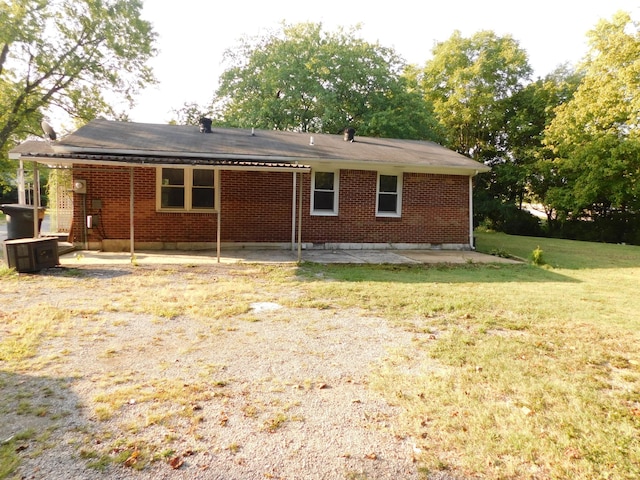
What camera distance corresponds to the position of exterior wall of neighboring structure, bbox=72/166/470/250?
1047 cm

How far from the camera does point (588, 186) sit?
22297 mm

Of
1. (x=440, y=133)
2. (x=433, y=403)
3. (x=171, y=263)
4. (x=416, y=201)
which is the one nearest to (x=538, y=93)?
(x=440, y=133)

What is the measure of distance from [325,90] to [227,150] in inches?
609

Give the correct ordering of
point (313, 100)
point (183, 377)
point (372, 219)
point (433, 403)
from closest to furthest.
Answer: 1. point (433, 403)
2. point (183, 377)
3. point (372, 219)
4. point (313, 100)

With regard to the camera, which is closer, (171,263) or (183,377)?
(183,377)

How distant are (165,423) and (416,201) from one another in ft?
35.2

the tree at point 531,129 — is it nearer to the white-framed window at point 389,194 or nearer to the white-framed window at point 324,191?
the white-framed window at point 389,194

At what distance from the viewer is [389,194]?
12.3 metres

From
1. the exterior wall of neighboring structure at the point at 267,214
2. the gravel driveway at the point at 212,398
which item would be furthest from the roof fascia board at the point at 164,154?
the gravel driveway at the point at 212,398

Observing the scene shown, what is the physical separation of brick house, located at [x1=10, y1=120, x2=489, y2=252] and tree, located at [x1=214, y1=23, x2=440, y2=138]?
11.0m

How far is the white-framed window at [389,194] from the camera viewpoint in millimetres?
12281

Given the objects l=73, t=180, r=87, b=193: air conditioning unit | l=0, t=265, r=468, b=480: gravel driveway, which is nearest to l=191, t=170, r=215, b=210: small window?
l=73, t=180, r=87, b=193: air conditioning unit

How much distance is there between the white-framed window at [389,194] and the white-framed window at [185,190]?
16.3 ft

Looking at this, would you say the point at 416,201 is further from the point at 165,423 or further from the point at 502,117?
the point at 502,117
